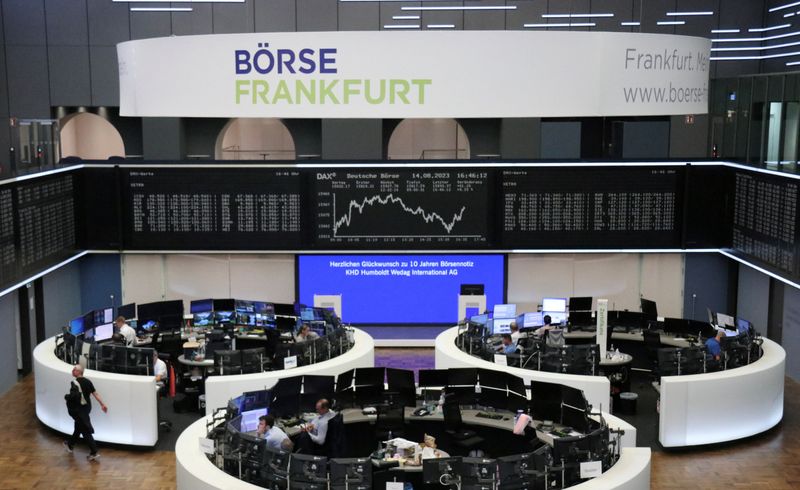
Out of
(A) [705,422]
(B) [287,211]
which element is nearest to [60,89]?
(B) [287,211]

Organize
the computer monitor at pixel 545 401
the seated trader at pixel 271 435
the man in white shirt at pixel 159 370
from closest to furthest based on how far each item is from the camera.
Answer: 1. the seated trader at pixel 271 435
2. the computer monitor at pixel 545 401
3. the man in white shirt at pixel 159 370

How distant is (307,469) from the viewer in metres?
8.91

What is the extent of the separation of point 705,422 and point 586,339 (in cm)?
403

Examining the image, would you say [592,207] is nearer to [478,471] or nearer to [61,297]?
[478,471]

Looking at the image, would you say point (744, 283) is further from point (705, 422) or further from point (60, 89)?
point (60, 89)

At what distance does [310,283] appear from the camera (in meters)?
17.9

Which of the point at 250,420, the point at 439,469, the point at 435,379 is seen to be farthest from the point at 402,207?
the point at 439,469

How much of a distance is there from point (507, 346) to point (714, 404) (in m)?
3.23

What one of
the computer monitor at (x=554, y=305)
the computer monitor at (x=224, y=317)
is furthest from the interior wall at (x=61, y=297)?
the computer monitor at (x=554, y=305)

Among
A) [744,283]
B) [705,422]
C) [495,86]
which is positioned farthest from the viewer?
[744,283]

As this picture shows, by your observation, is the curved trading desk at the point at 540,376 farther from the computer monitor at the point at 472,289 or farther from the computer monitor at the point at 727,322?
the computer monitor at the point at 727,322

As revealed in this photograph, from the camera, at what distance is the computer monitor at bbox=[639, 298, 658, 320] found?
1642 cm

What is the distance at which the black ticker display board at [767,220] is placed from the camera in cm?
1443

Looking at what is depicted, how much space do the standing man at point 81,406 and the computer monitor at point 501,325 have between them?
6.59 m
